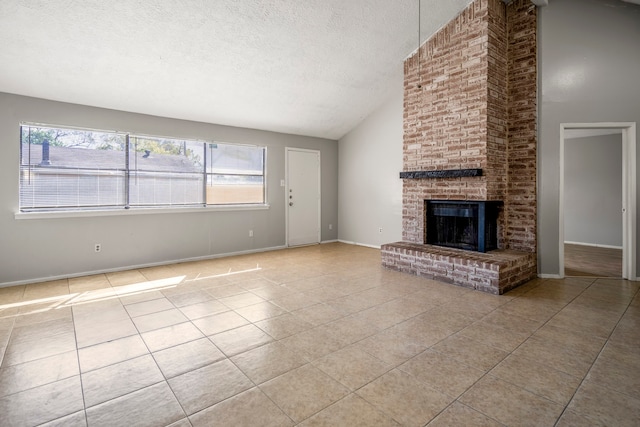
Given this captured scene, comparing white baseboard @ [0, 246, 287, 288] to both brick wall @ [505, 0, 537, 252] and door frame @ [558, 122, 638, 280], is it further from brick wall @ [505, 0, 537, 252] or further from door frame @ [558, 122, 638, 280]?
door frame @ [558, 122, 638, 280]

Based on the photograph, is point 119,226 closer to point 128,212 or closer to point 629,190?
point 128,212

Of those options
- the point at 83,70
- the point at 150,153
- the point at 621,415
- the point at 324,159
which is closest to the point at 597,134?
the point at 324,159

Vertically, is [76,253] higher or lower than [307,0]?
lower

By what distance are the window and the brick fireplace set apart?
3244mm

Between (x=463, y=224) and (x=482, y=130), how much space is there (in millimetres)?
1288

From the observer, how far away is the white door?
22.8 feet

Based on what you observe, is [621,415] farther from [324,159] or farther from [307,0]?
[324,159]

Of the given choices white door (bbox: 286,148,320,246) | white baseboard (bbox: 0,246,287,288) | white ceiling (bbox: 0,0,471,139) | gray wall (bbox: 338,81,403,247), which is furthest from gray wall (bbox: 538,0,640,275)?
white baseboard (bbox: 0,246,287,288)

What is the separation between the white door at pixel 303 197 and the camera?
6945mm

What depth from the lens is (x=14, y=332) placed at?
279cm

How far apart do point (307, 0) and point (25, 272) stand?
4.89m

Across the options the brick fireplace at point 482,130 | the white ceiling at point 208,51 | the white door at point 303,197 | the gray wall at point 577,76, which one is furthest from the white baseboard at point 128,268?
the gray wall at point 577,76

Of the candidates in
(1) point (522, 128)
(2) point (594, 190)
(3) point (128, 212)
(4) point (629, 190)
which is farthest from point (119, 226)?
(2) point (594, 190)

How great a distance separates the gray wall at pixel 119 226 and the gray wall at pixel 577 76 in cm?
438
